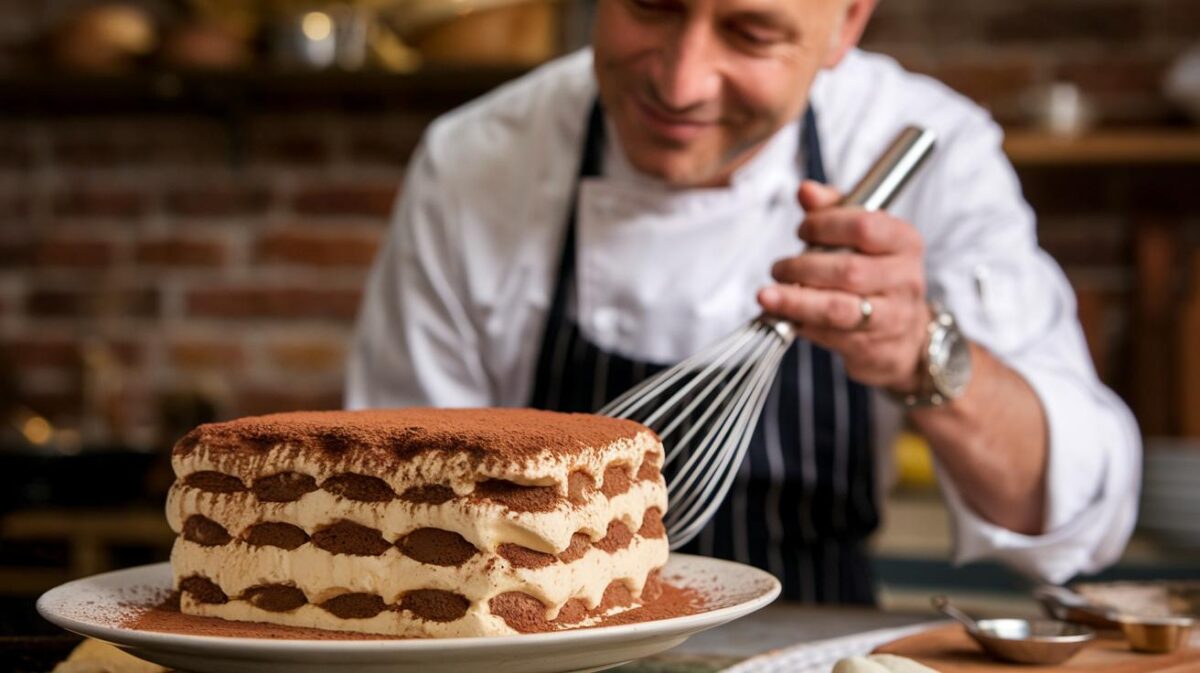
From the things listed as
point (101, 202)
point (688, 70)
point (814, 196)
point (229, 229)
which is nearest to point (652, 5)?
point (688, 70)

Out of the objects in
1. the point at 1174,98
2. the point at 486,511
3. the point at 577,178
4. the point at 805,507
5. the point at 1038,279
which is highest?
the point at 1174,98

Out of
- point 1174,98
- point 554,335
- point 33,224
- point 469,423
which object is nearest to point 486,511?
point 469,423

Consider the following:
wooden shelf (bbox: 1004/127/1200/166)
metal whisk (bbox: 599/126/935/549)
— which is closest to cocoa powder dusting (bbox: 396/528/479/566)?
metal whisk (bbox: 599/126/935/549)

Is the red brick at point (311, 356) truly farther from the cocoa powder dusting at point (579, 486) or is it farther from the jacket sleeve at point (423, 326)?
the cocoa powder dusting at point (579, 486)

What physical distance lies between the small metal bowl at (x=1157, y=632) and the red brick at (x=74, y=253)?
2421 millimetres

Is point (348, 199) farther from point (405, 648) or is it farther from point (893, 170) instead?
point (405, 648)

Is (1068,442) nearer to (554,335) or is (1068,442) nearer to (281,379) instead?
(554,335)

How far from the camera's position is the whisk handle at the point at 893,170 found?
1.17 metres

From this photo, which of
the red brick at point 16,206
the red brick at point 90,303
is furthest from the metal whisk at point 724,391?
the red brick at point 16,206

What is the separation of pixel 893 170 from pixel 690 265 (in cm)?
30

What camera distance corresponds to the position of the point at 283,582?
817 millimetres

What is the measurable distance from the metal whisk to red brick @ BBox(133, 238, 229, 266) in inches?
66.4

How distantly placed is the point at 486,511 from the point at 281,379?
83.7 inches

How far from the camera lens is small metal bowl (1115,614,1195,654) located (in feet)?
2.83
